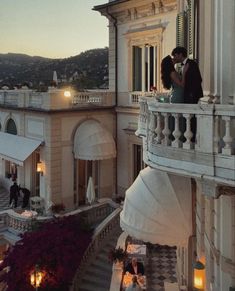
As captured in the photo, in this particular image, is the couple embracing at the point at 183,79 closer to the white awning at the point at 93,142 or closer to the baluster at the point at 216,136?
the baluster at the point at 216,136

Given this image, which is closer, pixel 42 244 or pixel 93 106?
pixel 42 244

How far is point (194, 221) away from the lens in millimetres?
8453

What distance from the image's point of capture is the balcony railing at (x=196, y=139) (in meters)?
4.42

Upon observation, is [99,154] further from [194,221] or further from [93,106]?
[194,221]

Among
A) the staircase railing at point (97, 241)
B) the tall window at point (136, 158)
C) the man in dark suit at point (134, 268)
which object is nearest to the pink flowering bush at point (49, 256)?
the staircase railing at point (97, 241)

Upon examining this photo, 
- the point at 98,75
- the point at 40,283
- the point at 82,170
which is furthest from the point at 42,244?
the point at 98,75

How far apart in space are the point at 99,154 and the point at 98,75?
118ft

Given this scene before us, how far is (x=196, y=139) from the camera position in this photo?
4.77 meters

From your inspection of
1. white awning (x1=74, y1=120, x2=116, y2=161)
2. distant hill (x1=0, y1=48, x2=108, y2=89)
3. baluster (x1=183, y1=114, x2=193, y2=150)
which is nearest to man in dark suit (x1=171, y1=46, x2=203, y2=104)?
baluster (x1=183, y1=114, x2=193, y2=150)

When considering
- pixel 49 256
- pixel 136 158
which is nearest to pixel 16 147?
pixel 136 158

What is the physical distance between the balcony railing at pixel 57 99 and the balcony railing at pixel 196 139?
46.3ft

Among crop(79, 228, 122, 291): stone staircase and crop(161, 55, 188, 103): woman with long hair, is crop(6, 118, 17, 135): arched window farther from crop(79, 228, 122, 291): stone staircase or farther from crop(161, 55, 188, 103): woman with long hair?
crop(161, 55, 188, 103): woman with long hair

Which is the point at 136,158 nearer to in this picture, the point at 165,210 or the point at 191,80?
the point at 165,210

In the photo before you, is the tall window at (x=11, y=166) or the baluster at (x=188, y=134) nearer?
the baluster at (x=188, y=134)
